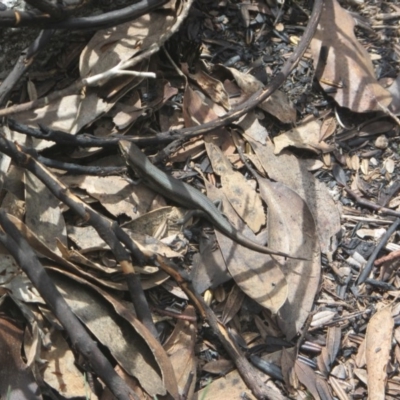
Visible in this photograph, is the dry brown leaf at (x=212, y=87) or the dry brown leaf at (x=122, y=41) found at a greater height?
the dry brown leaf at (x=122, y=41)

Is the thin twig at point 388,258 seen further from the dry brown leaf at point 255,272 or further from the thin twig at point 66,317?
the thin twig at point 66,317

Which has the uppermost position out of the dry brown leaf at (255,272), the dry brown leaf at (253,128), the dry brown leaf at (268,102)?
the dry brown leaf at (268,102)

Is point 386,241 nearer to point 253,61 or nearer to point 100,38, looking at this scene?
point 253,61

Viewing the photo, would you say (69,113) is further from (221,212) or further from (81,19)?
(221,212)

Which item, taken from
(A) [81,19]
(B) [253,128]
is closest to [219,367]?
(B) [253,128]

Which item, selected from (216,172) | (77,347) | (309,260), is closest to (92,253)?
(77,347)

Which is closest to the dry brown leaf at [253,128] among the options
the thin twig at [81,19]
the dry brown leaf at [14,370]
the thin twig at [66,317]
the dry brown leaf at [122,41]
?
the dry brown leaf at [122,41]

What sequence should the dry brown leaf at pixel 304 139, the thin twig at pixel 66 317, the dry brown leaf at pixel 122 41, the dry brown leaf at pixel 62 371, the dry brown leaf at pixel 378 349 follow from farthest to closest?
the dry brown leaf at pixel 304 139, the dry brown leaf at pixel 122 41, the dry brown leaf at pixel 378 349, the dry brown leaf at pixel 62 371, the thin twig at pixel 66 317
